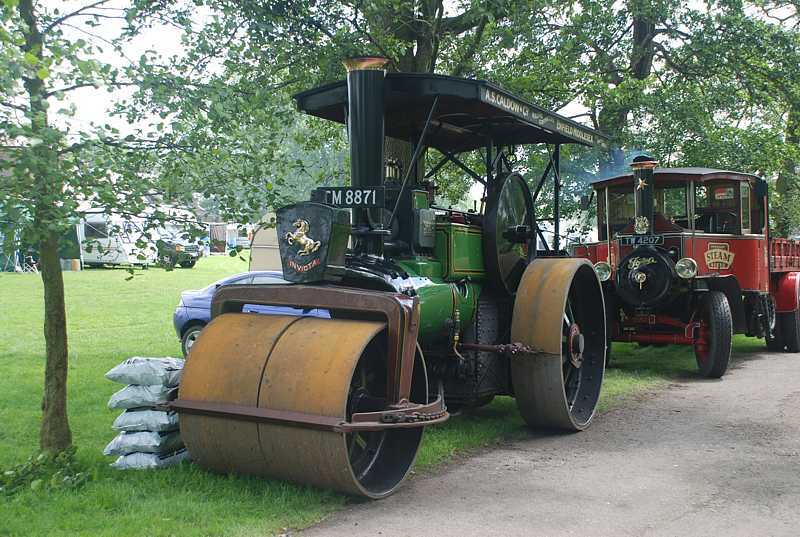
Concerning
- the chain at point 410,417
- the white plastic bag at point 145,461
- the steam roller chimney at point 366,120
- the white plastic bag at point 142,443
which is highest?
the steam roller chimney at point 366,120

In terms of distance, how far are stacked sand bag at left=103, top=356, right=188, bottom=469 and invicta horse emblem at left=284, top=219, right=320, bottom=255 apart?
3.58ft

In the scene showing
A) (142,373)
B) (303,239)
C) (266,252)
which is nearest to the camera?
(303,239)

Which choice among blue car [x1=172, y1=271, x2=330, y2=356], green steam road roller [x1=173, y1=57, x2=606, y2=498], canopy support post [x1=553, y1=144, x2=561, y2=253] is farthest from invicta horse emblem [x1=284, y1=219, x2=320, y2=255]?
blue car [x1=172, y1=271, x2=330, y2=356]

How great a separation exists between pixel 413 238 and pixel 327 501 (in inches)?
75.6

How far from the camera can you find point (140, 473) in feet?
15.2

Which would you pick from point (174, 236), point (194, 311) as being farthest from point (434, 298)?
point (194, 311)

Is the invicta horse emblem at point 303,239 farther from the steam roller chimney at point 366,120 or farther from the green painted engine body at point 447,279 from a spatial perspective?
the green painted engine body at point 447,279

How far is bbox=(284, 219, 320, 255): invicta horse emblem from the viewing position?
14.9 feet

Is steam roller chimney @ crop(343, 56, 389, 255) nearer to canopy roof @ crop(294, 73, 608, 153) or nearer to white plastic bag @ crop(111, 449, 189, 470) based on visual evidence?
canopy roof @ crop(294, 73, 608, 153)

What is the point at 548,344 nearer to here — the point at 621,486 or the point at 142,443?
the point at 621,486

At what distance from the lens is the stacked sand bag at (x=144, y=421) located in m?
4.73

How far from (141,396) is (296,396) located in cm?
123

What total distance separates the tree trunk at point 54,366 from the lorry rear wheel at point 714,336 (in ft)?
22.4

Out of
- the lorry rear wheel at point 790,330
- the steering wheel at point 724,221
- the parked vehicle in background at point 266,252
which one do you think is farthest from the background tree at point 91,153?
the parked vehicle in background at point 266,252
